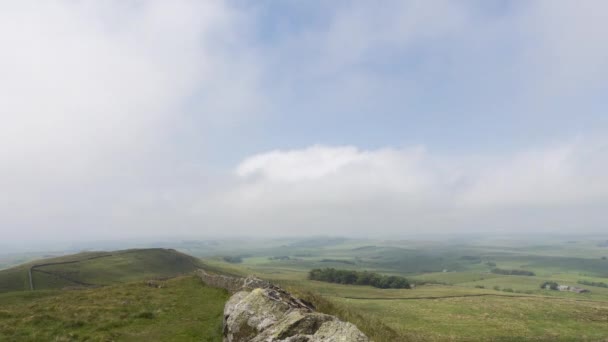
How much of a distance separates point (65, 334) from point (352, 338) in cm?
2090

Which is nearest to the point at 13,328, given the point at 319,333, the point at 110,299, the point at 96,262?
the point at 110,299

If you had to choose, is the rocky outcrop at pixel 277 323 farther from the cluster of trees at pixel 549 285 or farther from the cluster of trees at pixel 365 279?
the cluster of trees at pixel 549 285

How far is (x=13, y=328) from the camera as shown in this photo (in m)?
23.2

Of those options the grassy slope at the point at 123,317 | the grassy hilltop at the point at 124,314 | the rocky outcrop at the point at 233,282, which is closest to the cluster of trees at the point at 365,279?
the grassy hilltop at the point at 124,314

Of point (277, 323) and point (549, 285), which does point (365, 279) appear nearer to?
point (549, 285)

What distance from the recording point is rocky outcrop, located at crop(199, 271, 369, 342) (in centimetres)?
1200

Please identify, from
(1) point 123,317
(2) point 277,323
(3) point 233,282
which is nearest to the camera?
(2) point 277,323

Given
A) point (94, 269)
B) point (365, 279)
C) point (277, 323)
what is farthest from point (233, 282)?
point (365, 279)

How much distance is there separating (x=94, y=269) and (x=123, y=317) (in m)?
94.8

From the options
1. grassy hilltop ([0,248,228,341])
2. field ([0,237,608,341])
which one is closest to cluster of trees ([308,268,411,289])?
field ([0,237,608,341])

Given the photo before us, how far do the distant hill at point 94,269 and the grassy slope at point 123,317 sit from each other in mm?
66944

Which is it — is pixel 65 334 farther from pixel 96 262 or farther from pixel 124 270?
pixel 96 262

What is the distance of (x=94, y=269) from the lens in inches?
4065

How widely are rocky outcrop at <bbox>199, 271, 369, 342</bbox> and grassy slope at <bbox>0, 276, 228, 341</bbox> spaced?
17.9ft
